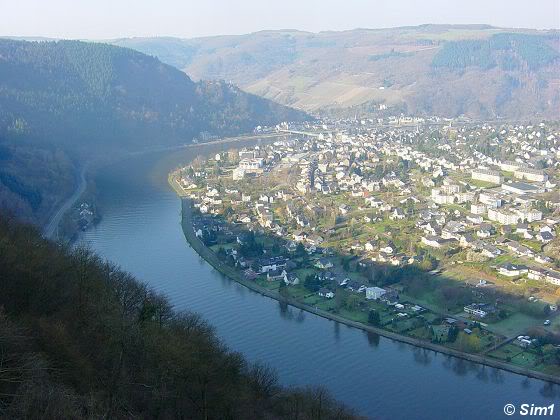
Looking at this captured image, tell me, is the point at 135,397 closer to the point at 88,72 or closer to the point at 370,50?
the point at 88,72

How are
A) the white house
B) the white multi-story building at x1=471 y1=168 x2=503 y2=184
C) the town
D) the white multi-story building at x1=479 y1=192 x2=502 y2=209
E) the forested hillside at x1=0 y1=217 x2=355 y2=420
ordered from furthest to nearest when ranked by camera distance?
the white multi-story building at x1=471 y1=168 x2=503 y2=184 → the white multi-story building at x1=479 y1=192 x2=502 y2=209 → the white house → the town → the forested hillside at x1=0 y1=217 x2=355 y2=420

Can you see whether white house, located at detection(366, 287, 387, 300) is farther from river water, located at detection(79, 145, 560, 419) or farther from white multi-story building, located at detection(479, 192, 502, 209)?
white multi-story building, located at detection(479, 192, 502, 209)

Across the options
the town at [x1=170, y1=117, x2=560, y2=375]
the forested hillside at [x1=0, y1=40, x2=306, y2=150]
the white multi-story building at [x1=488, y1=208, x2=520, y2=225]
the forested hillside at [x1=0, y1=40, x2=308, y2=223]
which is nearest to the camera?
the town at [x1=170, y1=117, x2=560, y2=375]

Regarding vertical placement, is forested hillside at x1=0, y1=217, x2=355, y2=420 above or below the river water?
above

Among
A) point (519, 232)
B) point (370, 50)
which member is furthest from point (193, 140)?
point (370, 50)

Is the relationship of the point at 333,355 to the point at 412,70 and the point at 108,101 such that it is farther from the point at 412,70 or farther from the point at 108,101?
the point at 412,70

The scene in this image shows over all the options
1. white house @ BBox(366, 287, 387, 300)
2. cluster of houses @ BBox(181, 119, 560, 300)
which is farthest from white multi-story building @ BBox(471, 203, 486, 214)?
white house @ BBox(366, 287, 387, 300)

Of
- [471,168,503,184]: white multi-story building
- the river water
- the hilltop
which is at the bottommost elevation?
the river water
